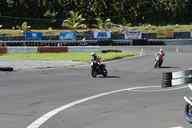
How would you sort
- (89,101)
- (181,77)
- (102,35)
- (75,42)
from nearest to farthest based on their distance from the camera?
(181,77)
(89,101)
(75,42)
(102,35)

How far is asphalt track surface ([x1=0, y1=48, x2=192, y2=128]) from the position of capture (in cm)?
1572

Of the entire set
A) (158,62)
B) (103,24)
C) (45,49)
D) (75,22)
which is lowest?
(45,49)

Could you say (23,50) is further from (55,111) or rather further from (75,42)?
(55,111)

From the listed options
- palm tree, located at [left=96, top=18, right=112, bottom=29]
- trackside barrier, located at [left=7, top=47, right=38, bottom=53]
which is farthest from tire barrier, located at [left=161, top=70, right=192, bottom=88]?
palm tree, located at [left=96, top=18, right=112, bottom=29]

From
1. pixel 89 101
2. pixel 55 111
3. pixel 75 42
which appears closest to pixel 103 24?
pixel 75 42

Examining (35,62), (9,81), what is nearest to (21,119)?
(9,81)

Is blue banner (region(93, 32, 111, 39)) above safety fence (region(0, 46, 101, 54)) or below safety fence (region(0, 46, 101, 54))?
above

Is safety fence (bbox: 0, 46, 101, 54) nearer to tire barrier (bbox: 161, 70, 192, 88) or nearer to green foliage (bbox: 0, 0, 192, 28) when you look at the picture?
tire barrier (bbox: 161, 70, 192, 88)

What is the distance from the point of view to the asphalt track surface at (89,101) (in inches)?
619

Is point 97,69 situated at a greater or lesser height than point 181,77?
lesser

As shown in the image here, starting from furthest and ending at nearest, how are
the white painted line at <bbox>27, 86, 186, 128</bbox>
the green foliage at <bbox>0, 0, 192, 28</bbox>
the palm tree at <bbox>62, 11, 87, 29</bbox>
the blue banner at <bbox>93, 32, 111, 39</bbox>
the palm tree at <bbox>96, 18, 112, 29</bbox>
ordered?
the green foliage at <bbox>0, 0, 192, 28</bbox> < the palm tree at <bbox>62, 11, 87, 29</bbox> < the palm tree at <bbox>96, 18, 112, 29</bbox> < the blue banner at <bbox>93, 32, 111, 39</bbox> < the white painted line at <bbox>27, 86, 186, 128</bbox>

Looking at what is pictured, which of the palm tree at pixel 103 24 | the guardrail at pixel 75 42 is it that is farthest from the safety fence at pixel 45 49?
the palm tree at pixel 103 24

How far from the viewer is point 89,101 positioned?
68.6 feet

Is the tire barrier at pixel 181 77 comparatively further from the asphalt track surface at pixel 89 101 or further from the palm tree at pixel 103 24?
the palm tree at pixel 103 24
